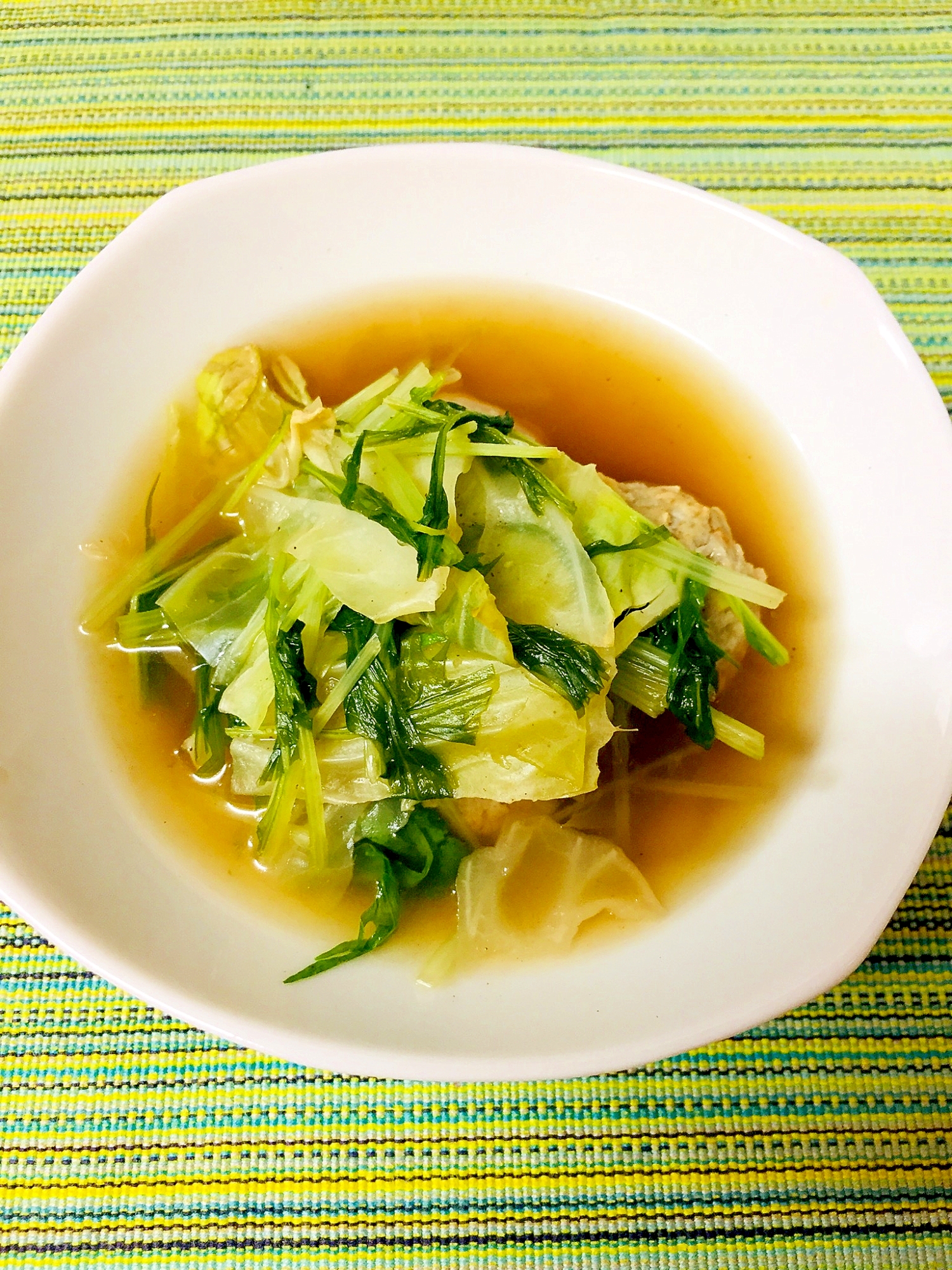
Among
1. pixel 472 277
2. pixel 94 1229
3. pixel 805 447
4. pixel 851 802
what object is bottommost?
pixel 94 1229

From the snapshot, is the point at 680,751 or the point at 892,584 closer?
the point at 892,584

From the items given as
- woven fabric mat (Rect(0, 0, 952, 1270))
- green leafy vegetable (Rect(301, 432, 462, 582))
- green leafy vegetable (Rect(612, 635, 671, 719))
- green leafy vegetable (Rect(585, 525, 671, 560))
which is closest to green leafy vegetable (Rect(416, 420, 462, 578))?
green leafy vegetable (Rect(301, 432, 462, 582))

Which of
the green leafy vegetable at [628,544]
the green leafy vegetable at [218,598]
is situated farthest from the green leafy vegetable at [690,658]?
the green leafy vegetable at [218,598]

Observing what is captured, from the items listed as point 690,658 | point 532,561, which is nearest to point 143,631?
Result: point 532,561

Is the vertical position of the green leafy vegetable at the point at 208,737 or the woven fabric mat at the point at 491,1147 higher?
the green leafy vegetable at the point at 208,737

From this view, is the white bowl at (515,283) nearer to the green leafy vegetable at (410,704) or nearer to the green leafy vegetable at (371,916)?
the green leafy vegetable at (371,916)

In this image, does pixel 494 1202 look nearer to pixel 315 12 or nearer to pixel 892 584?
pixel 892 584

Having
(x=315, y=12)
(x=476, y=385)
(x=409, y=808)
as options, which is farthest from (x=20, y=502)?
(x=315, y=12)
